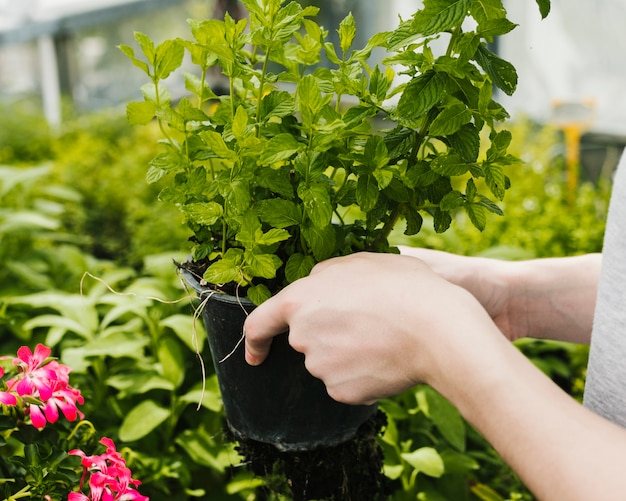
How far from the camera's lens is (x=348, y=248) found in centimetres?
90

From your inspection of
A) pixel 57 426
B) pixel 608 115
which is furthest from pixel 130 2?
pixel 57 426

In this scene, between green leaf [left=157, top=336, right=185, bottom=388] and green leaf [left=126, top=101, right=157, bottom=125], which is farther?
green leaf [left=157, top=336, right=185, bottom=388]

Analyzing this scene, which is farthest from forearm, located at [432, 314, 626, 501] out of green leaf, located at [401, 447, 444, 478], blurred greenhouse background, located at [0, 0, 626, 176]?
blurred greenhouse background, located at [0, 0, 626, 176]

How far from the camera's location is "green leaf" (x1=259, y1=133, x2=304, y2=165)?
0.78m

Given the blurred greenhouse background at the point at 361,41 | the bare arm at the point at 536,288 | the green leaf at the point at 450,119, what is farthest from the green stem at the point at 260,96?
the blurred greenhouse background at the point at 361,41

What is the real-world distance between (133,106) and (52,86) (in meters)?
6.07

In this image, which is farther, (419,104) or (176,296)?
(176,296)

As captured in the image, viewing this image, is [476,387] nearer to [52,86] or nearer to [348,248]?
[348,248]

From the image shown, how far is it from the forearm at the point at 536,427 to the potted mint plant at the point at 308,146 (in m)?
0.22

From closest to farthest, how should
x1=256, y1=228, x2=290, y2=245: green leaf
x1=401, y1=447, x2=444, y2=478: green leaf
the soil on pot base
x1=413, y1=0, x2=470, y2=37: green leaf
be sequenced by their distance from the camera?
x1=413, y1=0, x2=470, y2=37: green leaf → x1=256, y1=228, x2=290, y2=245: green leaf → the soil on pot base → x1=401, y1=447, x2=444, y2=478: green leaf

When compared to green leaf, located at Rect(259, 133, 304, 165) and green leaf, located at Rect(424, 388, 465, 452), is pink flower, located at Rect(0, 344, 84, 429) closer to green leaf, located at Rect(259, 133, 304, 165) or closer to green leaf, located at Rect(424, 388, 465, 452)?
Answer: green leaf, located at Rect(259, 133, 304, 165)

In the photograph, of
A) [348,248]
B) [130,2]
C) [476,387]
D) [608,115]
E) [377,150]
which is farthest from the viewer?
[130,2]

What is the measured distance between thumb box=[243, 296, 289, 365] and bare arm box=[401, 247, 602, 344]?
323 mm

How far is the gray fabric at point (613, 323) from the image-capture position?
80cm
